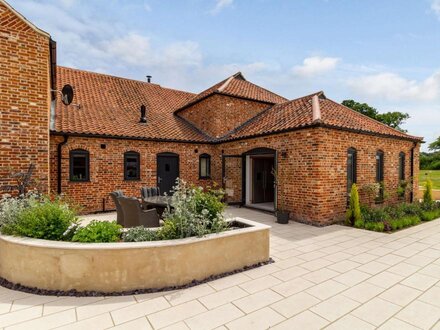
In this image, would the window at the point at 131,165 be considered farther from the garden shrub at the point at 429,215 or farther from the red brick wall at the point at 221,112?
the garden shrub at the point at 429,215

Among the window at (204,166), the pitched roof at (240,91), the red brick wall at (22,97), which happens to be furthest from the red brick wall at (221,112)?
the red brick wall at (22,97)

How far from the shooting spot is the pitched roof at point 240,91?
1285 cm

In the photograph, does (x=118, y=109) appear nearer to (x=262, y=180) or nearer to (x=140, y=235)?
(x=262, y=180)

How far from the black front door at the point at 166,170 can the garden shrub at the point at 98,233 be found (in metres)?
6.77

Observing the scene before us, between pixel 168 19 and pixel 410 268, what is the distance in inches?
310

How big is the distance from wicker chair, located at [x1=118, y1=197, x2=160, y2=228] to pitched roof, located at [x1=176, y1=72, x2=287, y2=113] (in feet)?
26.8

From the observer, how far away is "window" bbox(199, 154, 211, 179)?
39.8 feet

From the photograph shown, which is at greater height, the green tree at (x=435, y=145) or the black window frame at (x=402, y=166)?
the green tree at (x=435, y=145)

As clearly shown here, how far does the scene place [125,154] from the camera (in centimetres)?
1005

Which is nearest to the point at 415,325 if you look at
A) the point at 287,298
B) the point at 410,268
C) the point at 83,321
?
the point at 287,298

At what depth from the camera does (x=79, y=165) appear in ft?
30.2

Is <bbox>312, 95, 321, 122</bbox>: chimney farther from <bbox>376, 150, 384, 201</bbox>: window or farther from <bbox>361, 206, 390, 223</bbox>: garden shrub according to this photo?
<bbox>361, 206, 390, 223</bbox>: garden shrub

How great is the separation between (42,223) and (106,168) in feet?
20.0

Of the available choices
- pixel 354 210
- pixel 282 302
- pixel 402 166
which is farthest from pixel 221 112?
pixel 282 302
